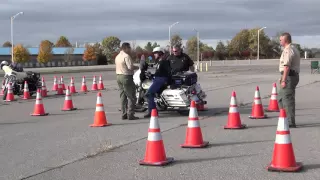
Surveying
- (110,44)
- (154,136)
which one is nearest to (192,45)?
(110,44)

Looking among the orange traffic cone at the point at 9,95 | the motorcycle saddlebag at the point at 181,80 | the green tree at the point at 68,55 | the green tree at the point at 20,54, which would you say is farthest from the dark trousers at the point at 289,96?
the green tree at the point at 68,55

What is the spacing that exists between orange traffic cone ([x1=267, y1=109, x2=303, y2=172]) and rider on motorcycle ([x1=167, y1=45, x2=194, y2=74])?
6.58m

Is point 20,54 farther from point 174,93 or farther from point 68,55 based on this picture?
point 174,93

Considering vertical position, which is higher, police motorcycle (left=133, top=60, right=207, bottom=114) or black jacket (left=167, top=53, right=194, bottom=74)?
black jacket (left=167, top=53, right=194, bottom=74)

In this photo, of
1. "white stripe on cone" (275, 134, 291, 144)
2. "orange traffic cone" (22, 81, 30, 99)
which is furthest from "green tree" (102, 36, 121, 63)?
"white stripe on cone" (275, 134, 291, 144)

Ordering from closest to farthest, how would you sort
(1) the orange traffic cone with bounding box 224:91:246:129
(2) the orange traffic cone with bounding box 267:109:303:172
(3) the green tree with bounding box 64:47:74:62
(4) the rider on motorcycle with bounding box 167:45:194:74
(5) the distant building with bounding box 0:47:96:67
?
(2) the orange traffic cone with bounding box 267:109:303:172
(1) the orange traffic cone with bounding box 224:91:246:129
(4) the rider on motorcycle with bounding box 167:45:194:74
(5) the distant building with bounding box 0:47:96:67
(3) the green tree with bounding box 64:47:74:62

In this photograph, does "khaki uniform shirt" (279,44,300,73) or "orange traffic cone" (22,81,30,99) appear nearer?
"khaki uniform shirt" (279,44,300,73)

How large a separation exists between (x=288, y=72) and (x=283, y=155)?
3860 mm

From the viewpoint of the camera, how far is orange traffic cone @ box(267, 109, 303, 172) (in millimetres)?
6516

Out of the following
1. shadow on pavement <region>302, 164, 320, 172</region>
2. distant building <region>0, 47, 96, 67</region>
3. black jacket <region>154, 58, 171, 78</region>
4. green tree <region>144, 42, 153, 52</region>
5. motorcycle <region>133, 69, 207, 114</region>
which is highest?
green tree <region>144, 42, 153, 52</region>

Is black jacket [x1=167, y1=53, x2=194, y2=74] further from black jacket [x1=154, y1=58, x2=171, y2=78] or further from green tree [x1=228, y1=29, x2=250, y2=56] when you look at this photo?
green tree [x1=228, y1=29, x2=250, y2=56]

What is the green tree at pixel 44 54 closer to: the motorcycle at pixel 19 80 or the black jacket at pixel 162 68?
the motorcycle at pixel 19 80

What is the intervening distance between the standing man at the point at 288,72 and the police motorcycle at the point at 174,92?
114 inches

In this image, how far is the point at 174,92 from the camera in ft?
40.9
